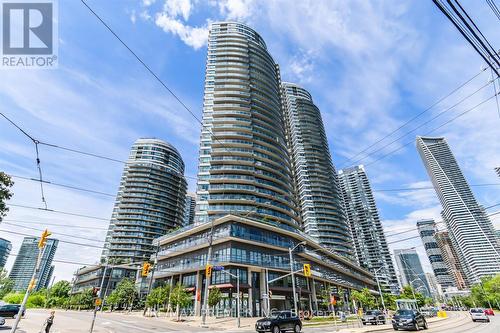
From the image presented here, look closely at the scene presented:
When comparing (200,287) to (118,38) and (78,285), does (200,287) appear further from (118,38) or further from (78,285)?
(78,285)

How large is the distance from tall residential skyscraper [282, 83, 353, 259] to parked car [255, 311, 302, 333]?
77273 mm

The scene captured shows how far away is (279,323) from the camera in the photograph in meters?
19.3

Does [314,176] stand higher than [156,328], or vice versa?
[314,176]

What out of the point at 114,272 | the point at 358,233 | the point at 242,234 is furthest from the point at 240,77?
the point at 358,233

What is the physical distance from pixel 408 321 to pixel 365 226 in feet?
492

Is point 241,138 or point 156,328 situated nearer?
point 156,328

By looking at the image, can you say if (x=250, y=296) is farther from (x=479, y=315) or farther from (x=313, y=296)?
(x=479, y=315)

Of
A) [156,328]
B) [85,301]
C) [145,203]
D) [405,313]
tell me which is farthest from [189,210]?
[405,313]

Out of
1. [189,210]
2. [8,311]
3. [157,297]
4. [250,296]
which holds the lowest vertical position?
[8,311]

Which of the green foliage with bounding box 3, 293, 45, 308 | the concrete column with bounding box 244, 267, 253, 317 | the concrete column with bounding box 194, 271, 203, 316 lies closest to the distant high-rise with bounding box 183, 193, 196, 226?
the green foliage with bounding box 3, 293, 45, 308

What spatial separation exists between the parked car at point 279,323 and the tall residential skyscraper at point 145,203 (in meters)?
84.5

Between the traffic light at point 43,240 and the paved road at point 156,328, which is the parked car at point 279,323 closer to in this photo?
the paved road at point 156,328

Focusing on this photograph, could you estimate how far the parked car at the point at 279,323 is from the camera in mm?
18922

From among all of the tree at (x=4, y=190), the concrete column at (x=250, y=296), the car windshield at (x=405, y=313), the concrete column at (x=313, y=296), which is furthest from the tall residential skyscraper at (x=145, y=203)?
the car windshield at (x=405, y=313)
